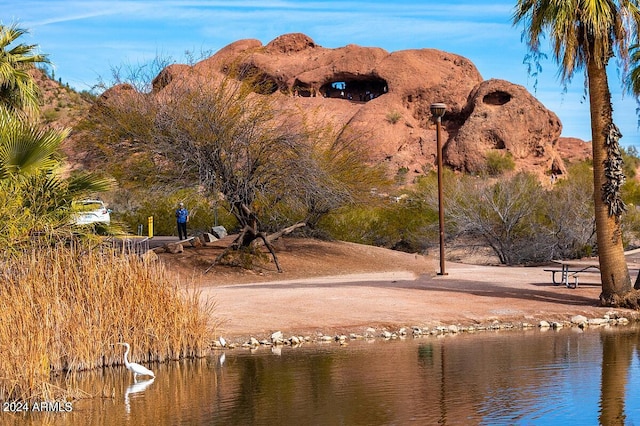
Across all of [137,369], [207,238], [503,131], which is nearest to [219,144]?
[207,238]

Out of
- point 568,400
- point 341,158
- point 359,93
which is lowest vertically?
point 568,400

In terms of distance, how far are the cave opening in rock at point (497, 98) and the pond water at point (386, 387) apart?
188 ft

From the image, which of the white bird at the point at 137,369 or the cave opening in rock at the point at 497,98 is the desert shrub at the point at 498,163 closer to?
the cave opening in rock at the point at 497,98

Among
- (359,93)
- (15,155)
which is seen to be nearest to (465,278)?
(15,155)

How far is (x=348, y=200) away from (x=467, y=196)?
362 inches

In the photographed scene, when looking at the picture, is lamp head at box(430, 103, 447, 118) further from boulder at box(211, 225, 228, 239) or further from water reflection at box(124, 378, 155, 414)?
water reflection at box(124, 378, 155, 414)

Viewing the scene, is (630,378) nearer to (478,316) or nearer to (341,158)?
(478,316)

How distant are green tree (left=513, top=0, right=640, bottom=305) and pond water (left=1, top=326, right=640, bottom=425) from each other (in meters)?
3.39

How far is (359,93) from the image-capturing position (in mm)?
80375

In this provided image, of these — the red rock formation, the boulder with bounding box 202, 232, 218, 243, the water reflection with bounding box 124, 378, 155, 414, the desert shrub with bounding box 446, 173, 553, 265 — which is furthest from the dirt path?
the red rock formation

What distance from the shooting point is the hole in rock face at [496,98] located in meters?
71.4

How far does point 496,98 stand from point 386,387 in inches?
2461

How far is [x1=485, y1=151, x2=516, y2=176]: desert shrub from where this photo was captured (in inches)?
2562

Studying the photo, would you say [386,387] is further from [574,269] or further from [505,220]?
[505,220]
